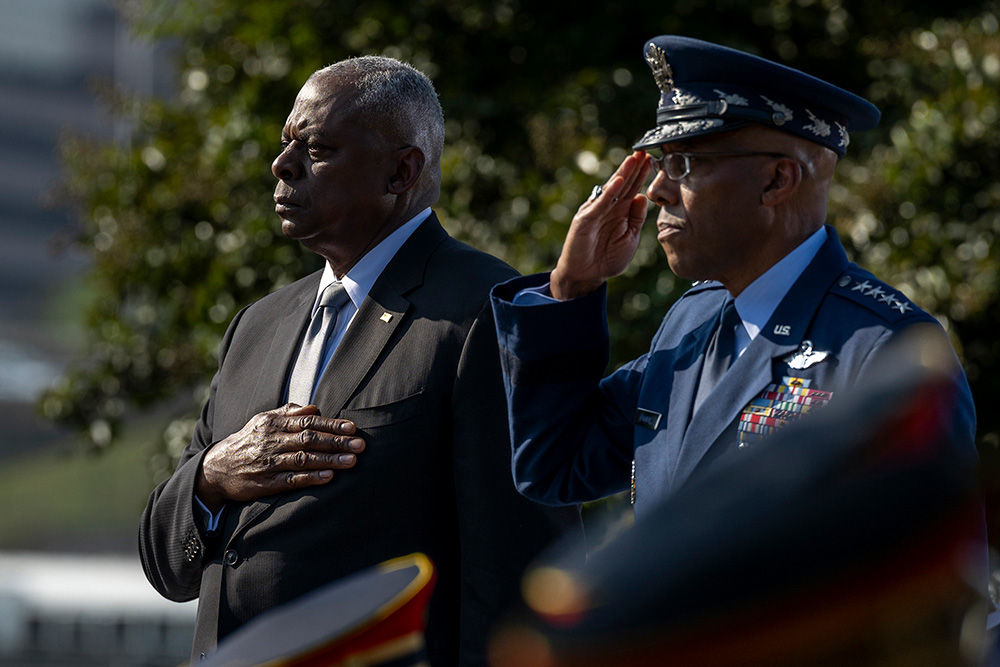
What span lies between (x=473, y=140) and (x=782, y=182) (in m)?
3.52

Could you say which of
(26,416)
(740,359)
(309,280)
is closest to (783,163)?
(740,359)

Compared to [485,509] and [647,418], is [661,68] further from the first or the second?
[485,509]

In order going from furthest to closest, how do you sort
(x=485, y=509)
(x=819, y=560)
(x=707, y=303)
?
1. (x=485, y=509)
2. (x=707, y=303)
3. (x=819, y=560)

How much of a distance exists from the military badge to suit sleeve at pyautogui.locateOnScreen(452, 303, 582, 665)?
1.88ft

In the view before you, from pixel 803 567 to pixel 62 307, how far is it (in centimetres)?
7326

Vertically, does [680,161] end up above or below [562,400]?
above

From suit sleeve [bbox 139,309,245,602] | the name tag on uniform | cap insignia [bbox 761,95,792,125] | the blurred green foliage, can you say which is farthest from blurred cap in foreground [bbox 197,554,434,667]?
the blurred green foliage

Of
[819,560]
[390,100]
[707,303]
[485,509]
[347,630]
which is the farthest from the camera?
[390,100]

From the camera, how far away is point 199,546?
7.55ft

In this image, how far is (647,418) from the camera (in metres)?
1.82

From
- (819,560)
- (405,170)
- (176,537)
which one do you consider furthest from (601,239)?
(819,560)

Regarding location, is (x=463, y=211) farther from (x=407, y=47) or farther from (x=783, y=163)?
(x=783, y=163)

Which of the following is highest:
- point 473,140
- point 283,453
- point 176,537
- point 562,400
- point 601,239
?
point 601,239

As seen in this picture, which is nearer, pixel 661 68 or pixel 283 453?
pixel 661 68
